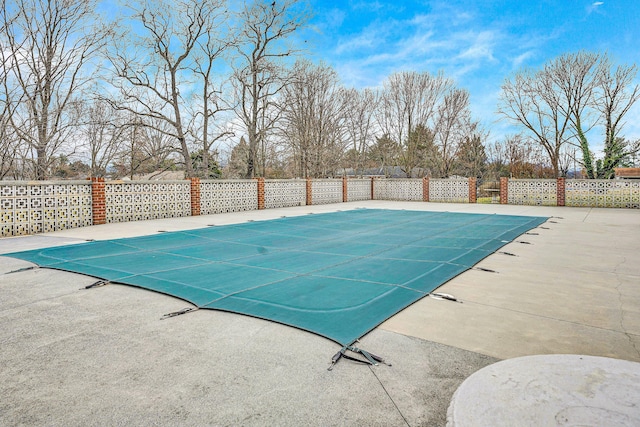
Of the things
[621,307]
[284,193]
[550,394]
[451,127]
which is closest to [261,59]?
[284,193]

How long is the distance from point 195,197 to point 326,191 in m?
6.95

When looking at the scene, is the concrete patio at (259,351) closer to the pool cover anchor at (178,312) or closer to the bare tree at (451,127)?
the pool cover anchor at (178,312)

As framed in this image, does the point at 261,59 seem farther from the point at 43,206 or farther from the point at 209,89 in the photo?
the point at 43,206

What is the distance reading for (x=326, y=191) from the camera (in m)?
17.8

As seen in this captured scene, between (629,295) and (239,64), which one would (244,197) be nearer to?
(239,64)

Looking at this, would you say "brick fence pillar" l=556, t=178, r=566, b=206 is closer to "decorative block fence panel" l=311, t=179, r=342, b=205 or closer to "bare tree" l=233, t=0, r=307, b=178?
"decorative block fence panel" l=311, t=179, r=342, b=205

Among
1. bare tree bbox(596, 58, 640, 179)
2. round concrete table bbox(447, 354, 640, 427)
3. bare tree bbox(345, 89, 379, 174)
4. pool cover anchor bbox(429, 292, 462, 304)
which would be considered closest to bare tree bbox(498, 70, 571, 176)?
bare tree bbox(596, 58, 640, 179)

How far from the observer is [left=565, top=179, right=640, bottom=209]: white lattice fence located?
14906 millimetres

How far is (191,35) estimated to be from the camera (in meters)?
17.3

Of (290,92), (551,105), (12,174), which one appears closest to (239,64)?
(290,92)

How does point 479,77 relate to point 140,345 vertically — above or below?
above

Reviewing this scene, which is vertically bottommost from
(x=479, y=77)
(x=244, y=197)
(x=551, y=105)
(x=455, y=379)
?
(x=455, y=379)

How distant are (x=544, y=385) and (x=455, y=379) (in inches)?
16.9

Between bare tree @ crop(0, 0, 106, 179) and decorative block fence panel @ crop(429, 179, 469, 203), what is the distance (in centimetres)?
1514
